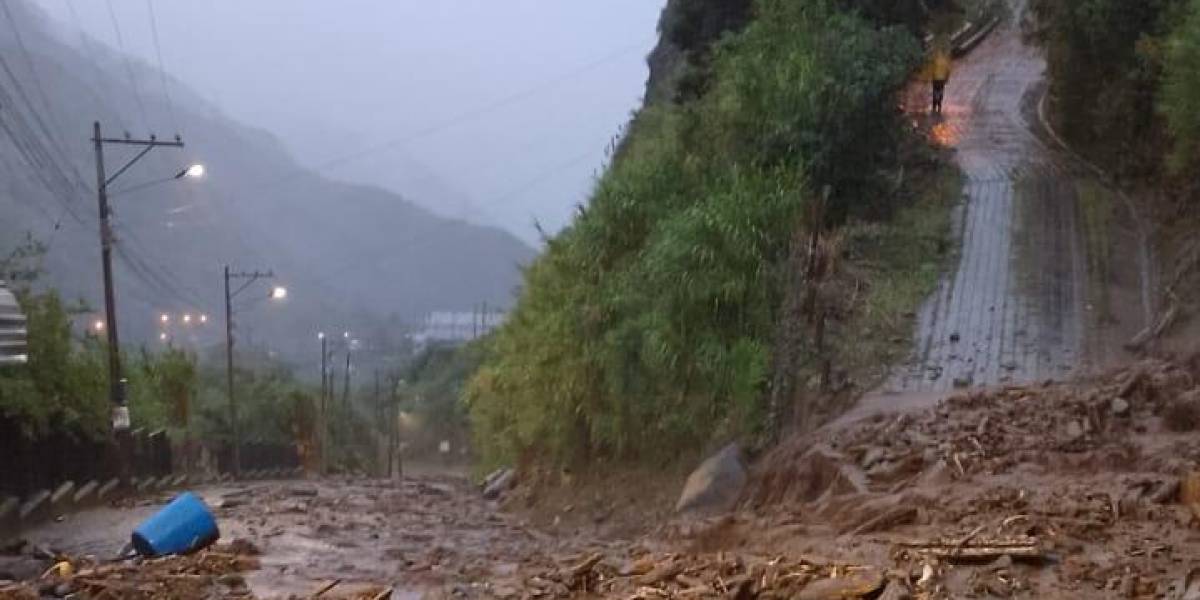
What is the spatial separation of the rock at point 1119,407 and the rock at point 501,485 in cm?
1279

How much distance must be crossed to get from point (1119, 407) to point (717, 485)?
147 inches

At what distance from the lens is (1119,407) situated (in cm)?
922

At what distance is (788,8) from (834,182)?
4.39 m

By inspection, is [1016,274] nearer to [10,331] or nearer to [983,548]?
[983,548]

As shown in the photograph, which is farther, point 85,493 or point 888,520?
point 85,493

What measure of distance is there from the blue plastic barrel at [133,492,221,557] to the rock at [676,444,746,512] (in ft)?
13.8

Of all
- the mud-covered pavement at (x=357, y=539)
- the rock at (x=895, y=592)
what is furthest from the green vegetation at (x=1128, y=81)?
the rock at (x=895, y=592)

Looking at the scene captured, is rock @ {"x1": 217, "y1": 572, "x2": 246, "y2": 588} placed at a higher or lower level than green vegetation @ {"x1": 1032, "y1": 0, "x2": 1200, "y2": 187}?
lower

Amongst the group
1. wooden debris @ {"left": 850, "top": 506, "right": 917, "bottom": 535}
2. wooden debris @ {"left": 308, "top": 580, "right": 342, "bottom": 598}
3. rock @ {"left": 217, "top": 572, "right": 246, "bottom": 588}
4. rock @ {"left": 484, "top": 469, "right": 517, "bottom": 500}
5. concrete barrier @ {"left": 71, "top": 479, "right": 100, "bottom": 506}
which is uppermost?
wooden debris @ {"left": 850, "top": 506, "right": 917, "bottom": 535}

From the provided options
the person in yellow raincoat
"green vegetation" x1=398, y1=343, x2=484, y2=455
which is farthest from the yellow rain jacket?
"green vegetation" x1=398, y1=343, x2=484, y2=455

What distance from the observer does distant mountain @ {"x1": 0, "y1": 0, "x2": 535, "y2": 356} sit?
1921 inches

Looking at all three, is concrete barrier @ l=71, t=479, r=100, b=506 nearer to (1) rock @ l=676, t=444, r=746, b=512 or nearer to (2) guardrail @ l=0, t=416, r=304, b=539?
(2) guardrail @ l=0, t=416, r=304, b=539

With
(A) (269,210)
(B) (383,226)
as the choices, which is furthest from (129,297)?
(B) (383,226)

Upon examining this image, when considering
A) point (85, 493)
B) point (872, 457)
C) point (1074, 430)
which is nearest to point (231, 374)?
point (85, 493)
